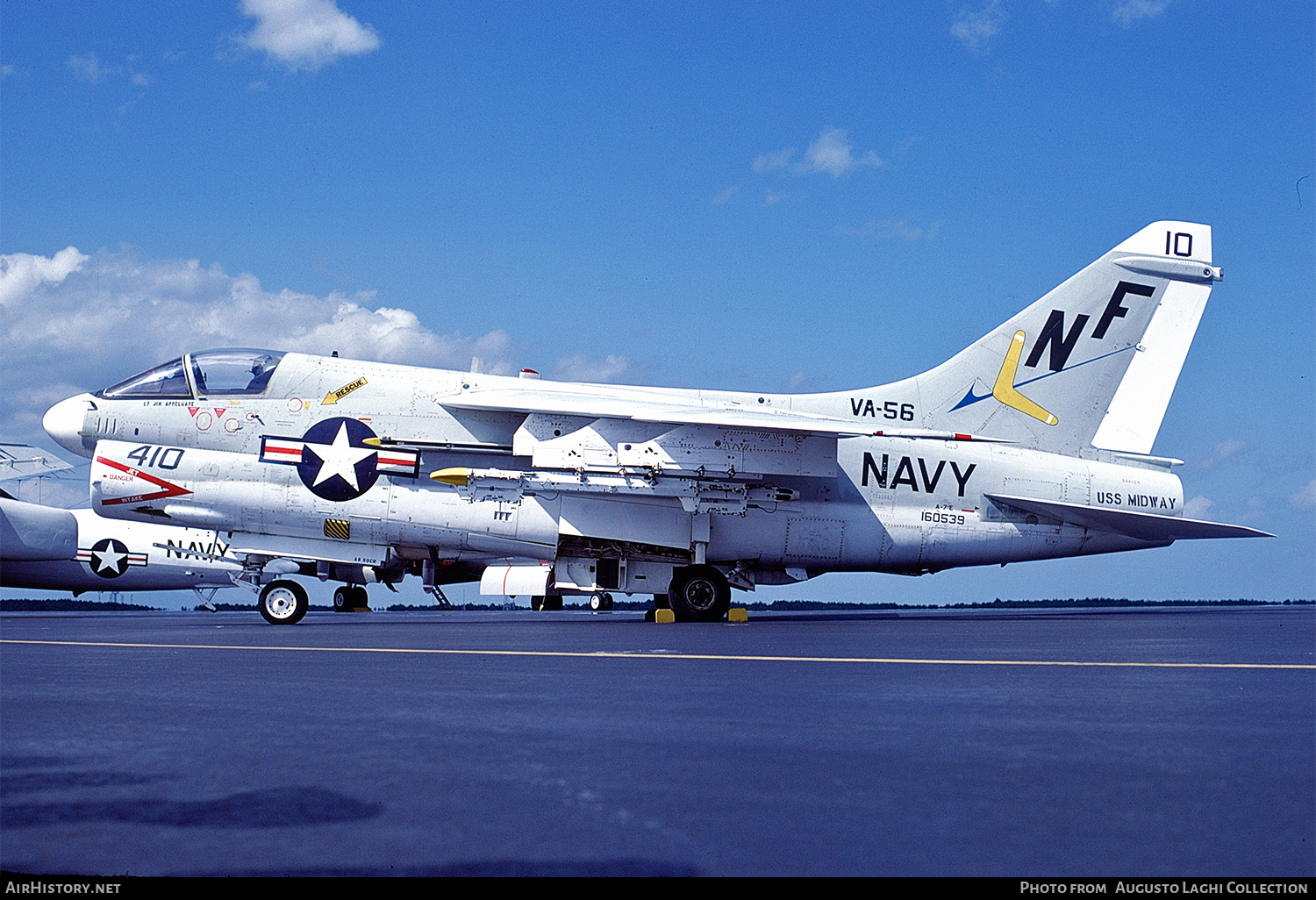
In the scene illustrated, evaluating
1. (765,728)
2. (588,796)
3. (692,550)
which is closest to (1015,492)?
(692,550)

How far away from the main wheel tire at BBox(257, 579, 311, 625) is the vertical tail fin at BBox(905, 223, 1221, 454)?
32.9 feet

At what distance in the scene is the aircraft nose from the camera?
15680mm

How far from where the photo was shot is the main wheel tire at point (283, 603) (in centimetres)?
1590

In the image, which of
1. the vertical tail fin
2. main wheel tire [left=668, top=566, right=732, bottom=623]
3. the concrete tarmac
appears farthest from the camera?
the vertical tail fin

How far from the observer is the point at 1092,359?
18.1 meters

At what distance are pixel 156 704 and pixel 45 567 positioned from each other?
27.1 metres

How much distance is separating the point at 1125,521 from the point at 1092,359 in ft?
9.62

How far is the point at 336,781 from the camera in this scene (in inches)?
109

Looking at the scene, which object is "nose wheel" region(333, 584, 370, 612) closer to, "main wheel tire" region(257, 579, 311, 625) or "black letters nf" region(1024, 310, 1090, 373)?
"main wheel tire" region(257, 579, 311, 625)

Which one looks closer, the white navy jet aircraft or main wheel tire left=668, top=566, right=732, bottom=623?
main wheel tire left=668, top=566, right=732, bottom=623

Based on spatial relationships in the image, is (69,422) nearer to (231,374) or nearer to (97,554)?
(231,374)

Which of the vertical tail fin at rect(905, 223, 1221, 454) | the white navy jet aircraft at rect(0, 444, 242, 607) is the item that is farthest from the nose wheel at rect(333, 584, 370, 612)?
the vertical tail fin at rect(905, 223, 1221, 454)
